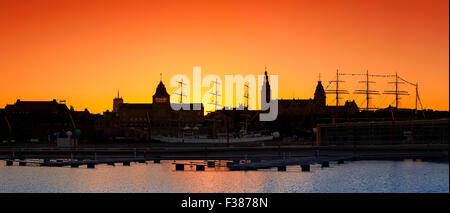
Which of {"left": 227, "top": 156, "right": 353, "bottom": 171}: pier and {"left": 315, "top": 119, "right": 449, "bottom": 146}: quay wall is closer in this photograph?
{"left": 227, "top": 156, "right": 353, "bottom": 171}: pier

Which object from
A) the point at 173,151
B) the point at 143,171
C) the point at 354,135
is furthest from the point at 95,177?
the point at 354,135

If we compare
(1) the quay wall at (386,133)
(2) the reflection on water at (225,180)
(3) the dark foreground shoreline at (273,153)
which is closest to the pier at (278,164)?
(2) the reflection on water at (225,180)

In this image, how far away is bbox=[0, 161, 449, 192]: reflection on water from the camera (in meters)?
71.4

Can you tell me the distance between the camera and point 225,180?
80.6 meters

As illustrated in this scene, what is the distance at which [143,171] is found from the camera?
9594 cm

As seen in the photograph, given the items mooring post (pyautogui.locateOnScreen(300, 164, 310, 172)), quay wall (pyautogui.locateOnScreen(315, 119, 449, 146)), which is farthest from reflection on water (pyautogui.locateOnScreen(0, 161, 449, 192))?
quay wall (pyautogui.locateOnScreen(315, 119, 449, 146))

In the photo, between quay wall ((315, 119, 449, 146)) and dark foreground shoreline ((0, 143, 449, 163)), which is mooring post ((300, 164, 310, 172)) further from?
quay wall ((315, 119, 449, 146))

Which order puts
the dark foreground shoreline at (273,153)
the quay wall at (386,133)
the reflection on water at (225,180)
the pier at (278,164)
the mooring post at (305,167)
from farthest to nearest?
the dark foreground shoreline at (273,153)
the quay wall at (386,133)
the mooring post at (305,167)
the pier at (278,164)
the reflection on water at (225,180)

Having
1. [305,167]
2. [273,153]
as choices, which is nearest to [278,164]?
[305,167]

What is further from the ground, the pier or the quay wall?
the quay wall

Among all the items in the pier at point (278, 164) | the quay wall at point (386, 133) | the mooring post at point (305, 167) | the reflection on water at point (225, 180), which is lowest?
the reflection on water at point (225, 180)

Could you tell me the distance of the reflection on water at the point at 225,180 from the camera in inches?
2813

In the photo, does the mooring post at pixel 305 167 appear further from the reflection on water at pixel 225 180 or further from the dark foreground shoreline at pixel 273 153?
the dark foreground shoreline at pixel 273 153
